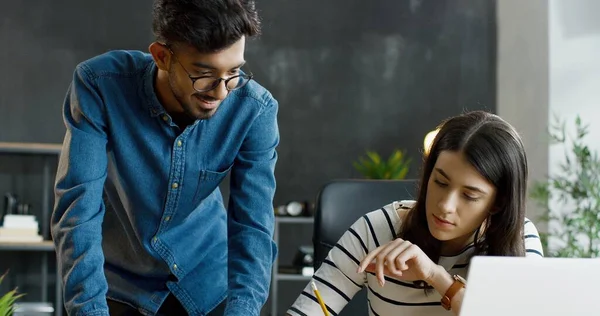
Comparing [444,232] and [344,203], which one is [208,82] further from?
[344,203]

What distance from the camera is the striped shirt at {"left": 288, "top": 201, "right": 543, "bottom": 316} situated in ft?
6.46

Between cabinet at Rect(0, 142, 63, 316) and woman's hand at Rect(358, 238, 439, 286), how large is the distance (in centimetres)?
375

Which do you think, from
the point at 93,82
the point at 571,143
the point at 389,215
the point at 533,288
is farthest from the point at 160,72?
the point at 571,143

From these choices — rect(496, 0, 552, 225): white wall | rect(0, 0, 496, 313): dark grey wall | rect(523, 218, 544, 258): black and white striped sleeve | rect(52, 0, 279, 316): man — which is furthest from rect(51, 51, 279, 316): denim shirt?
rect(0, 0, 496, 313): dark grey wall

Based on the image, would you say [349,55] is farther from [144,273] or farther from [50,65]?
[144,273]

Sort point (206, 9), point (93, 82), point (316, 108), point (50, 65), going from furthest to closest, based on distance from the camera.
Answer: point (316, 108) < point (50, 65) < point (93, 82) < point (206, 9)

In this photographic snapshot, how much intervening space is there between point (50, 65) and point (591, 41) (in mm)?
3192

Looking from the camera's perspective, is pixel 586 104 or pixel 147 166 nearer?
pixel 147 166

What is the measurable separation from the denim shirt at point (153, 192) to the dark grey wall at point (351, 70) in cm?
403

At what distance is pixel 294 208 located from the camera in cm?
571

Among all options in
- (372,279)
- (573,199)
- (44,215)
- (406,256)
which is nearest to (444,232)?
(406,256)

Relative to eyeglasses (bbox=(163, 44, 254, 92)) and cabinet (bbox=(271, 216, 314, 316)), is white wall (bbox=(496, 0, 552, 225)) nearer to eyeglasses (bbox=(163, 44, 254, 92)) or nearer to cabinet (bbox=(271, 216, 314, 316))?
cabinet (bbox=(271, 216, 314, 316))

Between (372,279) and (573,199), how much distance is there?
3023 mm

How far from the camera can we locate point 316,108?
6176 mm
